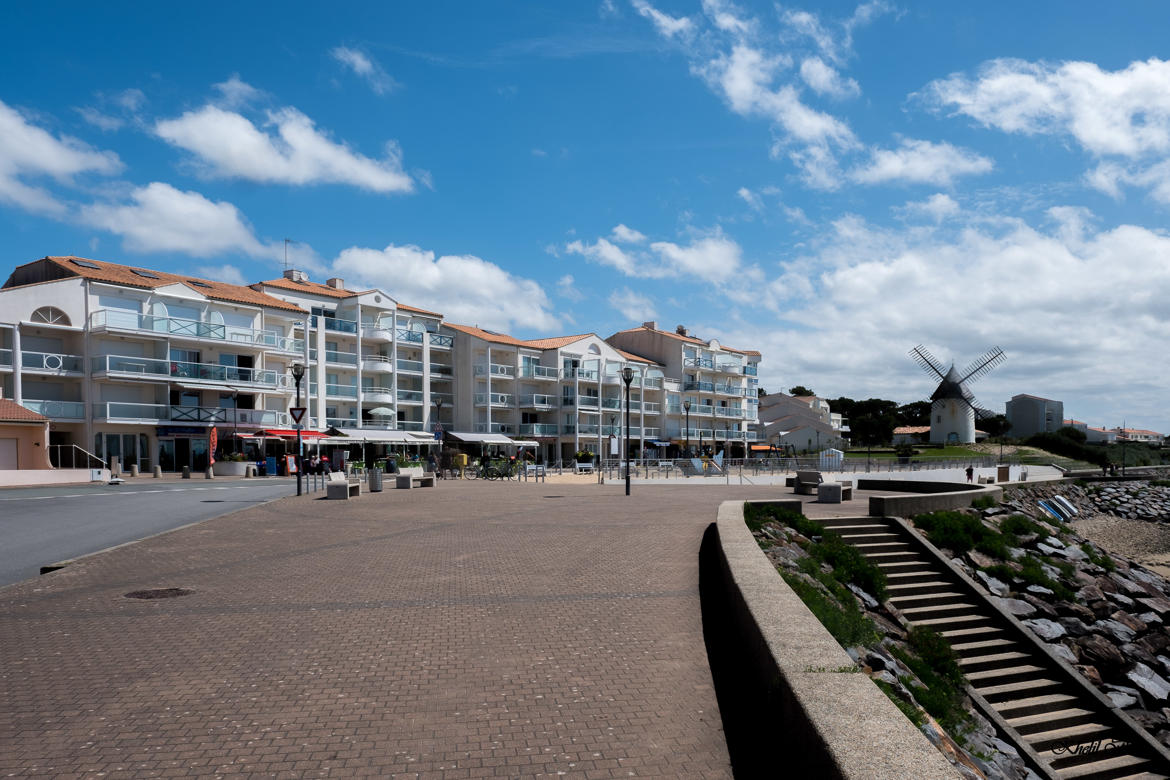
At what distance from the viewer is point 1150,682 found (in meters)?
14.3

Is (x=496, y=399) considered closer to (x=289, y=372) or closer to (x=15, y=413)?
(x=289, y=372)

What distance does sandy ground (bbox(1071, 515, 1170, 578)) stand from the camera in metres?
35.1

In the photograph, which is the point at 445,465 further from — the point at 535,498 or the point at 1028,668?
the point at 1028,668

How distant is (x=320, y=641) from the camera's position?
22.6 ft

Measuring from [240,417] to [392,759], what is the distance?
146ft

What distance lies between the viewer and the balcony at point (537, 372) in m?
63.3

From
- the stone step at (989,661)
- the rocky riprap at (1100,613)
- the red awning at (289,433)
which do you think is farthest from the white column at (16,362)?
the stone step at (989,661)

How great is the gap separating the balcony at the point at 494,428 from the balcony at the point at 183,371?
16810mm

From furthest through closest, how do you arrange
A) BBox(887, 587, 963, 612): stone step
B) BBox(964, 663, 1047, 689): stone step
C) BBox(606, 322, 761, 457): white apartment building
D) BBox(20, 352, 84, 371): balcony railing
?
BBox(606, 322, 761, 457): white apartment building, BBox(20, 352, 84, 371): balcony railing, BBox(887, 587, 963, 612): stone step, BBox(964, 663, 1047, 689): stone step

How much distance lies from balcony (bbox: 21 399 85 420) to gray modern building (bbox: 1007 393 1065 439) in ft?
403

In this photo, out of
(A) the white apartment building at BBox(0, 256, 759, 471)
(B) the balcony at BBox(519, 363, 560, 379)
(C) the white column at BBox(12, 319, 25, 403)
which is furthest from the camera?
(B) the balcony at BBox(519, 363, 560, 379)

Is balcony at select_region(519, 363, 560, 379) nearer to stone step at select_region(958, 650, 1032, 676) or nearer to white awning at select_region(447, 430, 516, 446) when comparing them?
white awning at select_region(447, 430, 516, 446)

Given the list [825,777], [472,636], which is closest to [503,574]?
[472,636]

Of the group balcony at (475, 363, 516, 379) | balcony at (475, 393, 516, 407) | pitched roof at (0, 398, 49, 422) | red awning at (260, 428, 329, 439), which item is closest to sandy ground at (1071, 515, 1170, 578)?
balcony at (475, 393, 516, 407)
